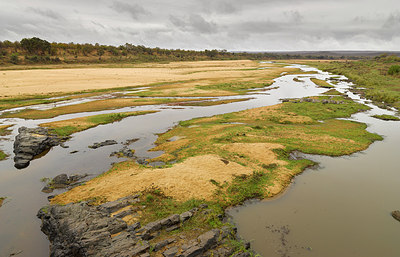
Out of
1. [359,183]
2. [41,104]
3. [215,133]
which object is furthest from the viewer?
[41,104]

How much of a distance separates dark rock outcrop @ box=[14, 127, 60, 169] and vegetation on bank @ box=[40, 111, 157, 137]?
8.75 ft

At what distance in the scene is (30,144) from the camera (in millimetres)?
29172

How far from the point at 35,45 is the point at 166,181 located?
17307 cm

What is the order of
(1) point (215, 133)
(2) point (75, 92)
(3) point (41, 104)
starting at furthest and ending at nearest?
(2) point (75, 92)
(3) point (41, 104)
(1) point (215, 133)

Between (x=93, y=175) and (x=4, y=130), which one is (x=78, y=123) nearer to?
(x=4, y=130)

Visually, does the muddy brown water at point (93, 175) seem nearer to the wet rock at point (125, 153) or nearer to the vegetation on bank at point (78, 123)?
the wet rock at point (125, 153)

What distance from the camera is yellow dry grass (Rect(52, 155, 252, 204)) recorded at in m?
19.0

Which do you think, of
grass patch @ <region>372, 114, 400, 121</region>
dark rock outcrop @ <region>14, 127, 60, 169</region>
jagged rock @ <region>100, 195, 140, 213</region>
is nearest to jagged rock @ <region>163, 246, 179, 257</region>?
jagged rock @ <region>100, 195, 140, 213</region>

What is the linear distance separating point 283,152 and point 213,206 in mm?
14032

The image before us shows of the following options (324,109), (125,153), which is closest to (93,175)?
(125,153)

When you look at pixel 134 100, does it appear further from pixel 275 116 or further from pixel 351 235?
pixel 351 235

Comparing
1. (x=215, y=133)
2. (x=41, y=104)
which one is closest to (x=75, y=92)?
(x=41, y=104)

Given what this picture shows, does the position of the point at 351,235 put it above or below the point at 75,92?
below

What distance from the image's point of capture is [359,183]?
2164cm
